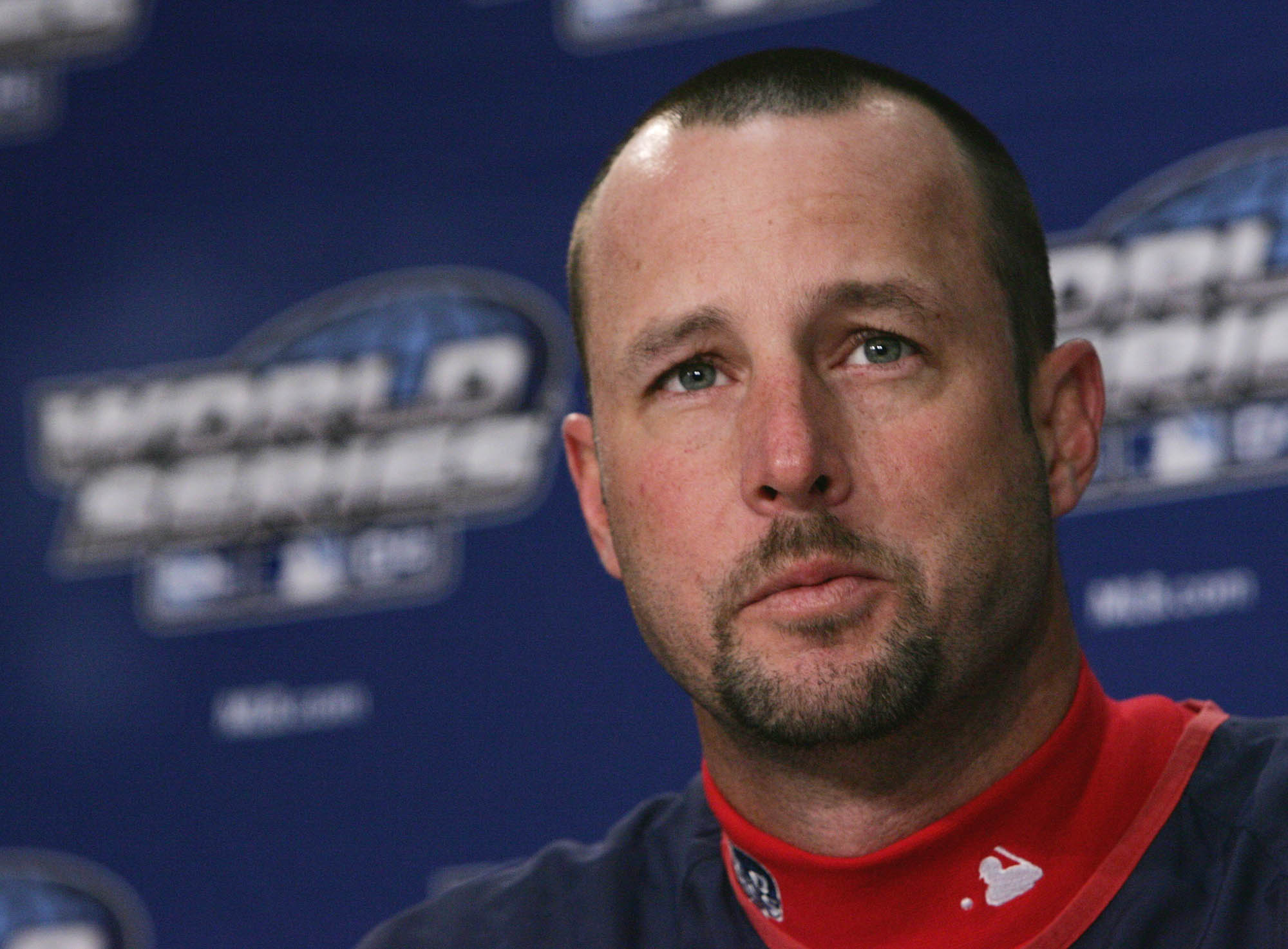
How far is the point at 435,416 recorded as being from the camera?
223 cm

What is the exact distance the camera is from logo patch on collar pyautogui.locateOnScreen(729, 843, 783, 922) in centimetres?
117

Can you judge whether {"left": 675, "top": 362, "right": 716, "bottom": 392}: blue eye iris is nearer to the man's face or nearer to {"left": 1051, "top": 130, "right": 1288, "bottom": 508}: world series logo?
the man's face

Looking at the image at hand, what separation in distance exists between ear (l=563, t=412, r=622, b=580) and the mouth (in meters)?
0.26

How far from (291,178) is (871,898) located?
1586 millimetres

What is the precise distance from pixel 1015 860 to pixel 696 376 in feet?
1.36

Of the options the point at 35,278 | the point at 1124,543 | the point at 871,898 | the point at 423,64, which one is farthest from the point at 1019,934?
the point at 35,278

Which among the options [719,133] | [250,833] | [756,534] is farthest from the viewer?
[250,833]

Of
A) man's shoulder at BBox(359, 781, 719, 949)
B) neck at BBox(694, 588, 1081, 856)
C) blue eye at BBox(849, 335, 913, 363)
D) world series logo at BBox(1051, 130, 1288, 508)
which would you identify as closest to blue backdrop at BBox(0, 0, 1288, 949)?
world series logo at BBox(1051, 130, 1288, 508)

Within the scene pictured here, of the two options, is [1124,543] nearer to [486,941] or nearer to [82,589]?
[486,941]

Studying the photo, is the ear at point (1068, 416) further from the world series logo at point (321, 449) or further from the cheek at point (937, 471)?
the world series logo at point (321, 449)

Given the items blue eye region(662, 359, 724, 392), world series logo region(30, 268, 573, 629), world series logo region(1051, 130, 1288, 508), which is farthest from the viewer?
world series logo region(30, 268, 573, 629)

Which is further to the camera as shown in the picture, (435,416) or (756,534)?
(435,416)

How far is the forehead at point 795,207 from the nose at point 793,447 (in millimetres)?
83

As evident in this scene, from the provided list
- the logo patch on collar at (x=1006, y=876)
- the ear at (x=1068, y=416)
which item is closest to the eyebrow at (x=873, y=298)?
the ear at (x=1068, y=416)
